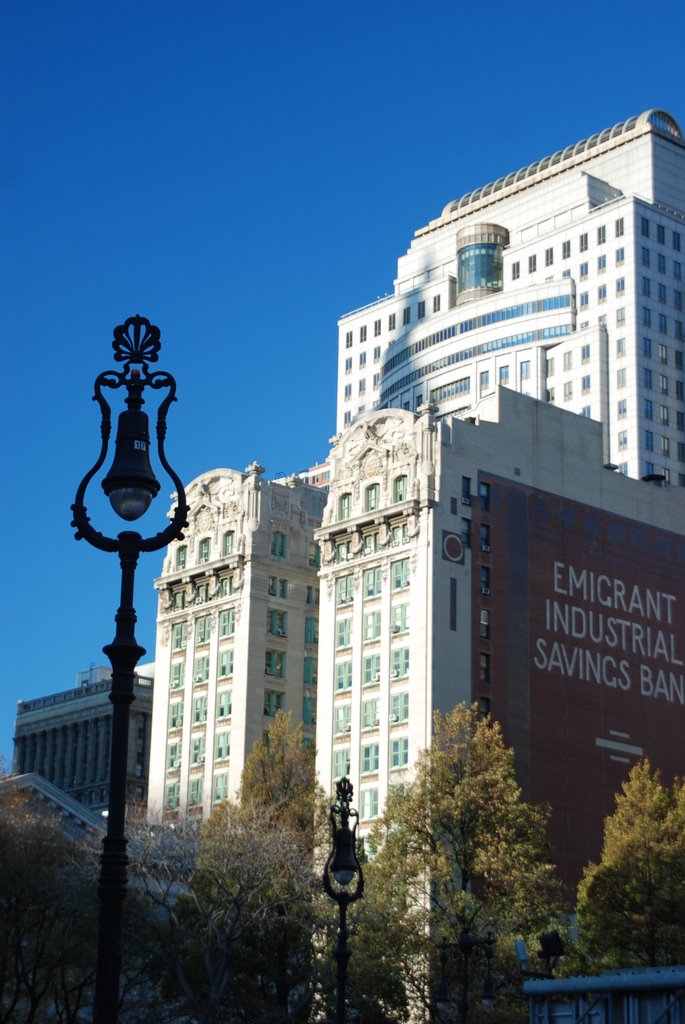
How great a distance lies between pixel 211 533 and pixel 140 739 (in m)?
40.7

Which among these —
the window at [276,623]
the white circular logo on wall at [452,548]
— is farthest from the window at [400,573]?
the window at [276,623]

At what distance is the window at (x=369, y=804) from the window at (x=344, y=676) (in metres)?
8.40

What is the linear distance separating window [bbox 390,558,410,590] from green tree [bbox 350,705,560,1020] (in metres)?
25.9

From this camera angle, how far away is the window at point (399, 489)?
398 feet

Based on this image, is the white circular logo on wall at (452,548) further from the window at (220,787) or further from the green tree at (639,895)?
the green tree at (639,895)

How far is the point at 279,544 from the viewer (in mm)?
135875

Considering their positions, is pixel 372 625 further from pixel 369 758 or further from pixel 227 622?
pixel 227 622

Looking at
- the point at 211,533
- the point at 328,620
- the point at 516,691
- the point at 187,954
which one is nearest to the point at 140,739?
the point at 211,533

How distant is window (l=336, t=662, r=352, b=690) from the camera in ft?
399

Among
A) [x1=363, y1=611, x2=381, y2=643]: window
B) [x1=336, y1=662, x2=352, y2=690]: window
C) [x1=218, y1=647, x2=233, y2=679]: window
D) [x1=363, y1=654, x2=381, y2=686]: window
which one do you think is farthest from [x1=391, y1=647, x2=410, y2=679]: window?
[x1=218, y1=647, x2=233, y2=679]: window

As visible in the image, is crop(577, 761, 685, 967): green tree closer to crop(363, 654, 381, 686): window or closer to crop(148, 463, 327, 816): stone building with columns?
crop(363, 654, 381, 686): window

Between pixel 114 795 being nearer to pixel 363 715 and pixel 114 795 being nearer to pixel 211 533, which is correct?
pixel 363 715

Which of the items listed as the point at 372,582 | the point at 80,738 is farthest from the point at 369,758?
the point at 80,738

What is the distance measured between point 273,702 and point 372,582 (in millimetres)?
15033
